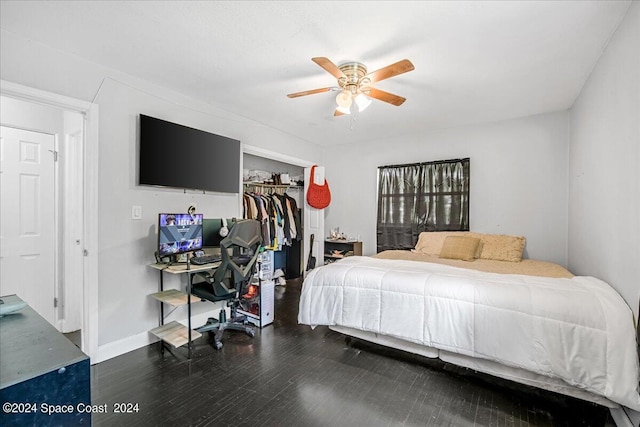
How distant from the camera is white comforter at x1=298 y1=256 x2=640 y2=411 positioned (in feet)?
5.24

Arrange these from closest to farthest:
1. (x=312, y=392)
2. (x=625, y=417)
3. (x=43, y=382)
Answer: (x=43, y=382) < (x=625, y=417) < (x=312, y=392)

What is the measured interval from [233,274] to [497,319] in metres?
2.15

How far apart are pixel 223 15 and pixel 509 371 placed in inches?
117

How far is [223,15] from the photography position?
1.79 metres

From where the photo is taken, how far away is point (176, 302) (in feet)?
8.29

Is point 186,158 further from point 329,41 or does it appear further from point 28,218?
point 329,41

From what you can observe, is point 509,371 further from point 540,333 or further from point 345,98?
point 345,98

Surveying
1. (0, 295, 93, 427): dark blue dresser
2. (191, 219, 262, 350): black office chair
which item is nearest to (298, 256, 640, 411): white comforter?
(191, 219, 262, 350): black office chair

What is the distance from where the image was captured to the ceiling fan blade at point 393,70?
1946mm

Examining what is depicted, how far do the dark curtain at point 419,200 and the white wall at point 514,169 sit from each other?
132 mm

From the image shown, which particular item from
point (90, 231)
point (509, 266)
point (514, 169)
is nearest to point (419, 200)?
point (514, 169)

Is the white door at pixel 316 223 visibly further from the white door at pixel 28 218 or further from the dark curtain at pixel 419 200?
the white door at pixel 28 218

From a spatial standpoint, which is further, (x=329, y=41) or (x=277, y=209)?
(x=277, y=209)

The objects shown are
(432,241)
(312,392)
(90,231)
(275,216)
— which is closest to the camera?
(312,392)
